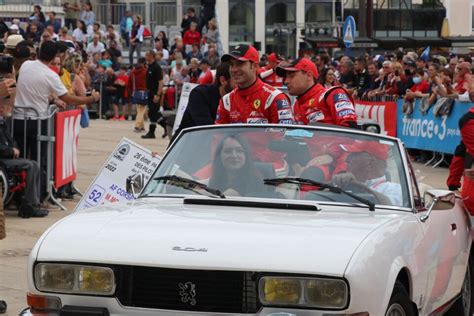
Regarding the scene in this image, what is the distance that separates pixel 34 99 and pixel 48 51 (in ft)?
1.91

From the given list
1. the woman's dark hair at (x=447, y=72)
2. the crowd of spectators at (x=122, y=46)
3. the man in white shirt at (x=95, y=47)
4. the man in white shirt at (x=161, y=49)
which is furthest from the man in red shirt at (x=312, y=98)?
the man in white shirt at (x=95, y=47)

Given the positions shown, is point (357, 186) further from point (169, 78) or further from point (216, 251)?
point (169, 78)

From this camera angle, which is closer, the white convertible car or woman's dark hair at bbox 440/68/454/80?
the white convertible car

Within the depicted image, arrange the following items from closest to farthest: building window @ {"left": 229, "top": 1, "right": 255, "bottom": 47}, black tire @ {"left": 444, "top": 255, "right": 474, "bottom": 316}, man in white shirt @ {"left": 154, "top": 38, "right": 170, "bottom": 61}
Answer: black tire @ {"left": 444, "top": 255, "right": 474, "bottom": 316}, man in white shirt @ {"left": 154, "top": 38, "right": 170, "bottom": 61}, building window @ {"left": 229, "top": 1, "right": 255, "bottom": 47}

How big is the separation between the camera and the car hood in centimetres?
515

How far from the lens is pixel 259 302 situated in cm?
580

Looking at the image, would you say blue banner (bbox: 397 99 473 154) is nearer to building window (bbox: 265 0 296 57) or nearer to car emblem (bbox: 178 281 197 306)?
car emblem (bbox: 178 281 197 306)

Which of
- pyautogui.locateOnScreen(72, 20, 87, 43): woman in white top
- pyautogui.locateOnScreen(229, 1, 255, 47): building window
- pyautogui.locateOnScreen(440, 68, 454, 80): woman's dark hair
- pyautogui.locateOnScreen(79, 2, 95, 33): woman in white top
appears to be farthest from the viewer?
pyautogui.locateOnScreen(229, 1, 255, 47): building window

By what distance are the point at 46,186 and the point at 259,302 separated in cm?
908

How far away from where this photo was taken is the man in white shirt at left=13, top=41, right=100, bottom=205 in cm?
1430

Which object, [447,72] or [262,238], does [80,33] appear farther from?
[262,238]

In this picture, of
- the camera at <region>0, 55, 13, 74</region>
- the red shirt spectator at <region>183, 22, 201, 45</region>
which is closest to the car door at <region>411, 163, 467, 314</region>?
the camera at <region>0, 55, 13, 74</region>

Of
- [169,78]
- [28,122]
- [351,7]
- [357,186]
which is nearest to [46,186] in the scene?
[28,122]

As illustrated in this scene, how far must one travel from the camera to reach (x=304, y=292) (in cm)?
576
